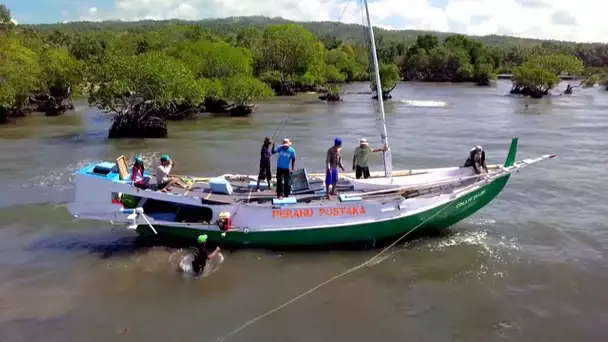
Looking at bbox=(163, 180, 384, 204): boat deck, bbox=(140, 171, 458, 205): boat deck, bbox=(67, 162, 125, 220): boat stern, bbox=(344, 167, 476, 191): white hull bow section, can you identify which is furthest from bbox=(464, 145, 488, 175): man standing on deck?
bbox=(67, 162, 125, 220): boat stern

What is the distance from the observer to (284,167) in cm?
1678

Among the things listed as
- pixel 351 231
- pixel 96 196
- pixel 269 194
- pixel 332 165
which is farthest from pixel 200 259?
pixel 332 165

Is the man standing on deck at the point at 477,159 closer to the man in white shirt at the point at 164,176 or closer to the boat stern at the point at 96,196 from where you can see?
the man in white shirt at the point at 164,176

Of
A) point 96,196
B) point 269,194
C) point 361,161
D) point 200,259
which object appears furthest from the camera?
point 361,161

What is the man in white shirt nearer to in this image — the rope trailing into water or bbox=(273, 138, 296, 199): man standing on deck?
bbox=(273, 138, 296, 199): man standing on deck

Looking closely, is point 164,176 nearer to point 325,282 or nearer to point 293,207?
point 293,207

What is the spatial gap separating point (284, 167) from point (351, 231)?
2679mm

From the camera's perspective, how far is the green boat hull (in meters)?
16.5

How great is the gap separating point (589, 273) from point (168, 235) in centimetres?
1202

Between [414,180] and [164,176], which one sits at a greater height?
[164,176]

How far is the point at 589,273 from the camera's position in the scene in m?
15.9

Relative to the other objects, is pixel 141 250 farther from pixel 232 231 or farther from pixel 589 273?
pixel 589 273

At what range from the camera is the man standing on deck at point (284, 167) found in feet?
54.8

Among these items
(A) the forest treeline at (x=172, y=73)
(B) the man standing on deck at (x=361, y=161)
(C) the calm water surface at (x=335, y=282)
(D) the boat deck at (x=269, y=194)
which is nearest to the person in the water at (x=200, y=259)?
(C) the calm water surface at (x=335, y=282)
